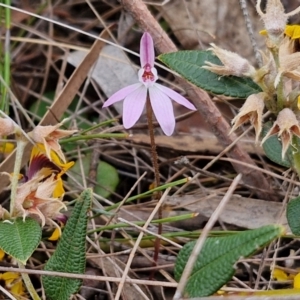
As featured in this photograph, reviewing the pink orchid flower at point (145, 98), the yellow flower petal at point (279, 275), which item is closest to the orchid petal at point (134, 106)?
the pink orchid flower at point (145, 98)

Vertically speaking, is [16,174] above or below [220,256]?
above

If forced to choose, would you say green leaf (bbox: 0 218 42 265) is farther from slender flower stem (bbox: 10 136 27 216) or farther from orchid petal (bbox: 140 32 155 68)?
orchid petal (bbox: 140 32 155 68)

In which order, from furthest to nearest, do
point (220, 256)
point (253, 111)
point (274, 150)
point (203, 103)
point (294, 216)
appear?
point (203, 103)
point (274, 150)
point (294, 216)
point (253, 111)
point (220, 256)

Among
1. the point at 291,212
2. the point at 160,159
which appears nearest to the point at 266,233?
the point at 291,212

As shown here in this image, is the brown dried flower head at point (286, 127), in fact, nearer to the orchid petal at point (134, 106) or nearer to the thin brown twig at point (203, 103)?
the orchid petal at point (134, 106)

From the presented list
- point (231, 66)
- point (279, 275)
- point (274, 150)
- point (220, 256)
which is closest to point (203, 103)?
point (274, 150)

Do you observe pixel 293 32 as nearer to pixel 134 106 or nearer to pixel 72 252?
pixel 134 106
